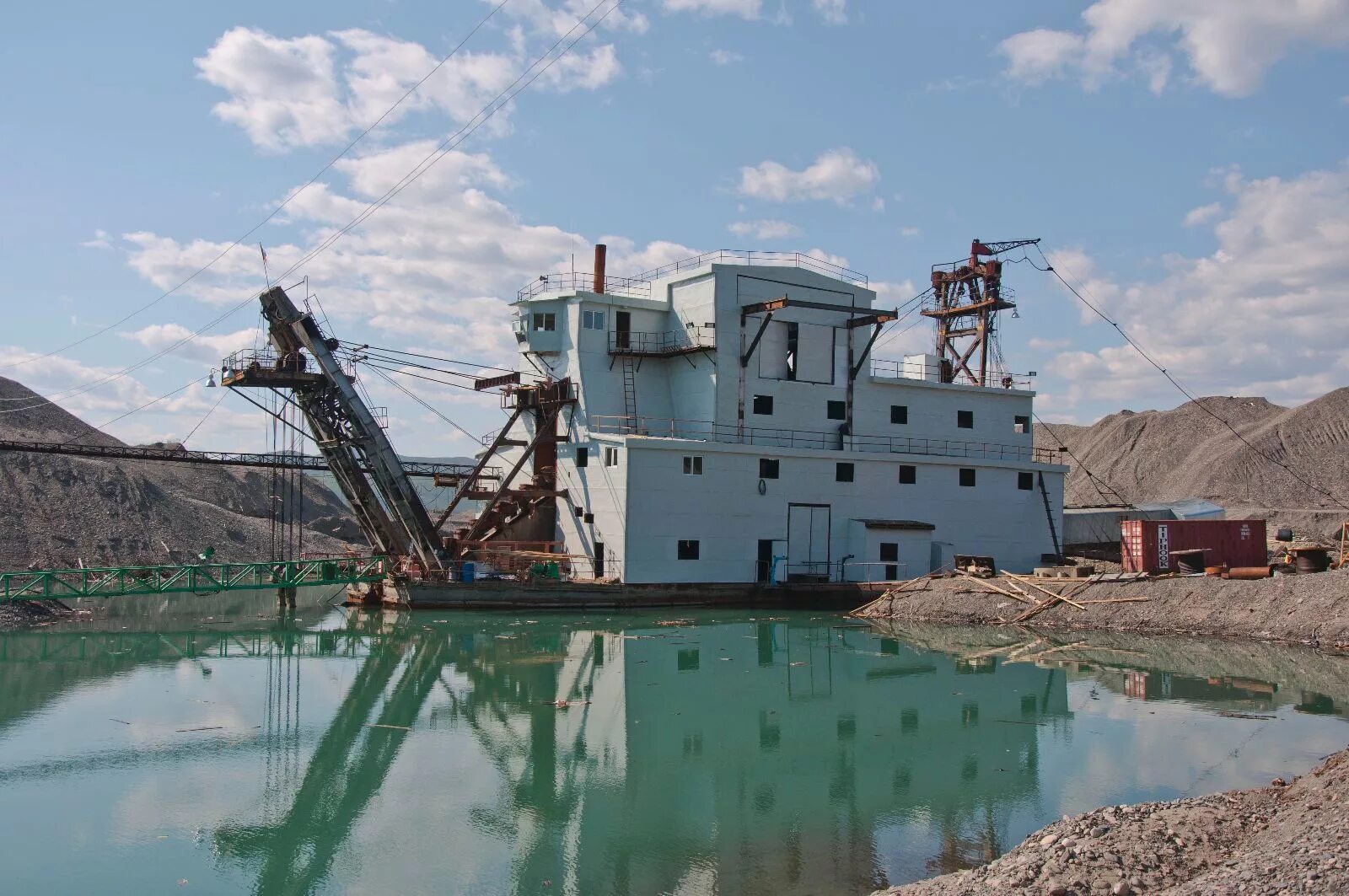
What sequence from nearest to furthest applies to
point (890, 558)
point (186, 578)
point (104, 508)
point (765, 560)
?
point (186, 578), point (765, 560), point (890, 558), point (104, 508)

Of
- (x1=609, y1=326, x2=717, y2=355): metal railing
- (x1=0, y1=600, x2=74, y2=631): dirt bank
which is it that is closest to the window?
(x1=609, y1=326, x2=717, y2=355): metal railing

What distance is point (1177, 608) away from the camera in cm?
2314

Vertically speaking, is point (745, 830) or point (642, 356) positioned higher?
point (642, 356)

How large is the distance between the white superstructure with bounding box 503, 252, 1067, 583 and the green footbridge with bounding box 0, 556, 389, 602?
5.59 m

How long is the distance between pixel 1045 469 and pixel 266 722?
25.1 metres

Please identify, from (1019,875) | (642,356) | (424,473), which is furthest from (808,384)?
(1019,875)

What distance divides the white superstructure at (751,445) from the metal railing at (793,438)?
0.17 feet

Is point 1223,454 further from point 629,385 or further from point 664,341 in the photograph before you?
point 629,385

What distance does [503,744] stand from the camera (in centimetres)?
1288

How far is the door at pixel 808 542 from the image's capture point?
28797 millimetres

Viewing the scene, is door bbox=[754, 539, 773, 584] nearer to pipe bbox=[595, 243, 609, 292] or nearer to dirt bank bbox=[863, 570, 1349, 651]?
dirt bank bbox=[863, 570, 1349, 651]

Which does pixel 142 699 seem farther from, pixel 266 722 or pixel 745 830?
pixel 745 830

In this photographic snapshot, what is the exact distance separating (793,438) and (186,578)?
15.8 meters

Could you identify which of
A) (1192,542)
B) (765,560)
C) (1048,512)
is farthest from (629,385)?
(1192,542)
